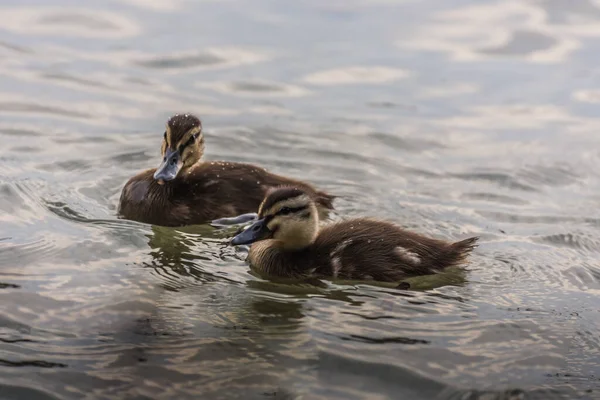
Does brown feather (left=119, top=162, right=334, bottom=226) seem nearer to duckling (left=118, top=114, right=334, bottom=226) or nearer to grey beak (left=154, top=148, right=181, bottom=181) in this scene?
duckling (left=118, top=114, right=334, bottom=226)

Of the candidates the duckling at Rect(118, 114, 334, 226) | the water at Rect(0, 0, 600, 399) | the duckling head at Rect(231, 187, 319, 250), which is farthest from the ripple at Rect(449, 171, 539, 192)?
the duckling head at Rect(231, 187, 319, 250)

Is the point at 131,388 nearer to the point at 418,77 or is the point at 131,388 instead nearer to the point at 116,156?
the point at 116,156

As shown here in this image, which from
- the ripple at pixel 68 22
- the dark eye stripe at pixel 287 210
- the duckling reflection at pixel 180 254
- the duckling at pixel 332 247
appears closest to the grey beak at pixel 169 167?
the duckling reflection at pixel 180 254

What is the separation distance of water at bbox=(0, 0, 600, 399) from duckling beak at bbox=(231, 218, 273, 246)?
0.21m

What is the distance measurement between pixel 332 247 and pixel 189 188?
1.24 m

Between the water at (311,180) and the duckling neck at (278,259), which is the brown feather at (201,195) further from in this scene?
the duckling neck at (278,259)

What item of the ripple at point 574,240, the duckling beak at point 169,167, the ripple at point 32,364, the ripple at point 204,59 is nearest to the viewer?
the ripple at point 32,364

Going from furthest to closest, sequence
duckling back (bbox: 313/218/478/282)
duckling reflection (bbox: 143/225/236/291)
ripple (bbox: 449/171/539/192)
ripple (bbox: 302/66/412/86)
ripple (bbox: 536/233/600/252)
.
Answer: ripple (bbox: 302/66/412/86) → ripple (bbox: 449/171/539/192) → ripple (bbox: 536/233/600/252) → duckling back (bbox: 313/218/478/282) → duckling reflection (bbox: 143/225/236/291)

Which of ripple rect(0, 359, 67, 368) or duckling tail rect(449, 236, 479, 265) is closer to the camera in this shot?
ripple rect(0, 359, 67, 368)

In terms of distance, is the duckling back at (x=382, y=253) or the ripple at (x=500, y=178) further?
the ripple at (x=500, y=178)

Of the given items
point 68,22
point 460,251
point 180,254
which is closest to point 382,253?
point 460,251

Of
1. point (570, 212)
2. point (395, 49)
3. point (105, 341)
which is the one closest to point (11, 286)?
point (105, 341)

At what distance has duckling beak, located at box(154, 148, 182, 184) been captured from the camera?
545cm

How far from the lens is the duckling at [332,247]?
460 centimetres
